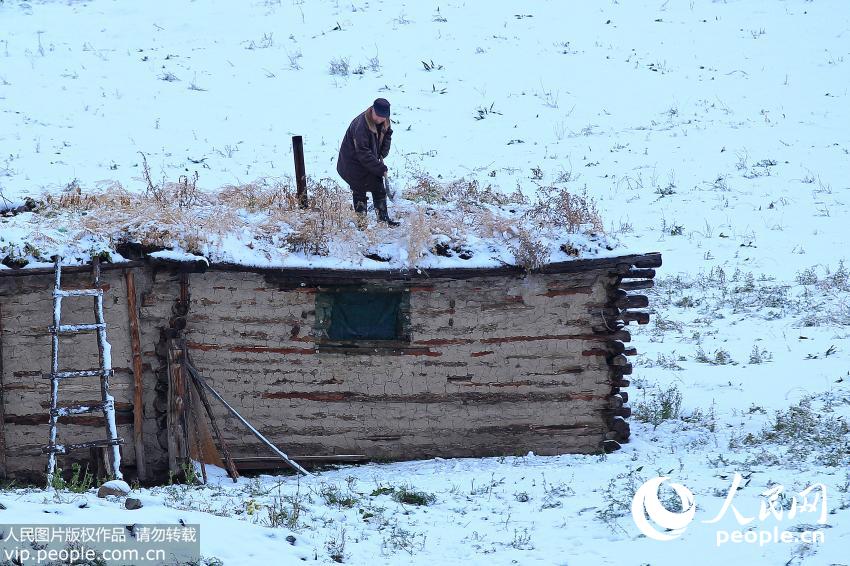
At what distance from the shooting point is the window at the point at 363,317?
32.4ft

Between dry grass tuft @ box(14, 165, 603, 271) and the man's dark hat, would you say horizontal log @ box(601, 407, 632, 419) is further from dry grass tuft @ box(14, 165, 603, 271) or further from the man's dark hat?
the man's dark hat

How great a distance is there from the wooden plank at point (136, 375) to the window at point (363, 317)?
1.73 m

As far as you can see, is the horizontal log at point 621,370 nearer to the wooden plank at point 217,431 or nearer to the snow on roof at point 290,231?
the snow on roof at point 290,231

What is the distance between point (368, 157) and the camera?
1030 centimetres

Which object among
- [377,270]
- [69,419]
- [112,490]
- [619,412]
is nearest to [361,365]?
[377,270]

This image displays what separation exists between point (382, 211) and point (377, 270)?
3.61 feet

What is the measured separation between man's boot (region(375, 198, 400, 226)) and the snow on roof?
113 mm

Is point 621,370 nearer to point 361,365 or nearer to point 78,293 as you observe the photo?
point 361,365

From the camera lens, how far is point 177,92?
66.3 ft

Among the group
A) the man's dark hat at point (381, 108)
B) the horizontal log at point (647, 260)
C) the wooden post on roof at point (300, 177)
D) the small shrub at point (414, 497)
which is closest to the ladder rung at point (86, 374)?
the wooden post on roof at point (300, 177)

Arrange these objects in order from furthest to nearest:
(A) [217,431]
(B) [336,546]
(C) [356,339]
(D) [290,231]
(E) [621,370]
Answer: (E) [621,370]
(C) [356,339]
(D) [290,231]
(A) [217,431]
(B) [336,546]

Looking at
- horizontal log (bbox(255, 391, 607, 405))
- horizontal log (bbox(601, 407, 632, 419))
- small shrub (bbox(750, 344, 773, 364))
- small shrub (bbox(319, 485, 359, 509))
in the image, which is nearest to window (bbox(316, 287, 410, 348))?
horizontal log (bbox(255, 391, 607, 405))

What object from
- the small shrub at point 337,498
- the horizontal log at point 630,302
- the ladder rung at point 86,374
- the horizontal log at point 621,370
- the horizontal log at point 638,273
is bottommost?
the small shrub at point 337,498

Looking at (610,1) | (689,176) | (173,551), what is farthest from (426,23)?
(173,551)
